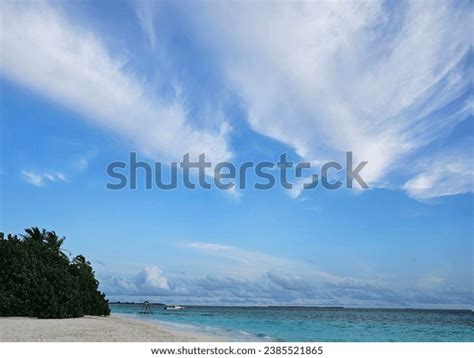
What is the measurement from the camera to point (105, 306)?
37.9m

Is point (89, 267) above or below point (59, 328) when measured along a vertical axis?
above

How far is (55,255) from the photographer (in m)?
31.8

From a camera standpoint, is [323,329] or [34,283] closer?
[34,283]
